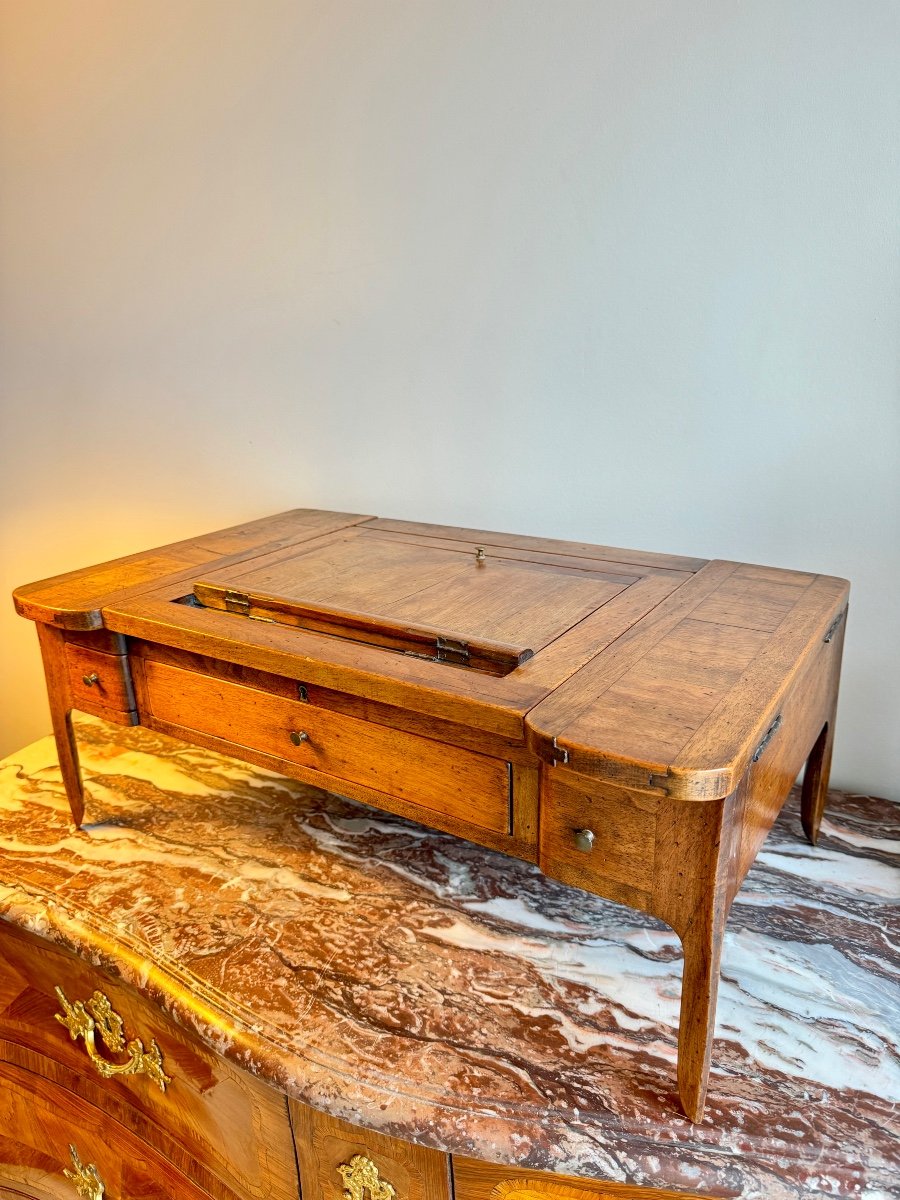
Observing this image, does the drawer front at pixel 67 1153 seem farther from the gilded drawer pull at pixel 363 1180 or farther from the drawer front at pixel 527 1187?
the drawer front at pixel 527 1187

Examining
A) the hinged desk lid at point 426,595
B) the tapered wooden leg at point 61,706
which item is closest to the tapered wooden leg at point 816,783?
the hinged desk lid at point 426,595

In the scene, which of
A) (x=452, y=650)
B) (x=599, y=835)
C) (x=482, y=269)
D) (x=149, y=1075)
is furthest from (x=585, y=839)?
(x=482, y=269)

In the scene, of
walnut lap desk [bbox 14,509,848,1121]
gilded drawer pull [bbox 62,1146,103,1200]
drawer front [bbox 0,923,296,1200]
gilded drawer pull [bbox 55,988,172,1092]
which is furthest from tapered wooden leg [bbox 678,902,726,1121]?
gilded drawer pull [bbox 62,1146,103,1200]

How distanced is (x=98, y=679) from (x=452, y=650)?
1.85 feet

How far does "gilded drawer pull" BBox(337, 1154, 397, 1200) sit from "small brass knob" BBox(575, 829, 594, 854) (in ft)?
1.43

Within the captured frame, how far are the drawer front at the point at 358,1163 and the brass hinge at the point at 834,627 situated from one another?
0.73 m

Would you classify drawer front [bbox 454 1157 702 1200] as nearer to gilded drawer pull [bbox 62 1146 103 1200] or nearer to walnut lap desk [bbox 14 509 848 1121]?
walnut lap desk [bbox 14 509 848 1121]

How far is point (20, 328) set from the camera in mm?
2076

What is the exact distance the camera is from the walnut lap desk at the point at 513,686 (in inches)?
32.0

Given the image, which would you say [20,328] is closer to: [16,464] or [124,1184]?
[16,464]

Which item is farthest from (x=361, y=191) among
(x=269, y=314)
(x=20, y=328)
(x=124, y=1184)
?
(x=124, y=1184)

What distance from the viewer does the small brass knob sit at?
0.85 m

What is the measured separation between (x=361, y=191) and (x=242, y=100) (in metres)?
0.32

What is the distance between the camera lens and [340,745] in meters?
1.06
